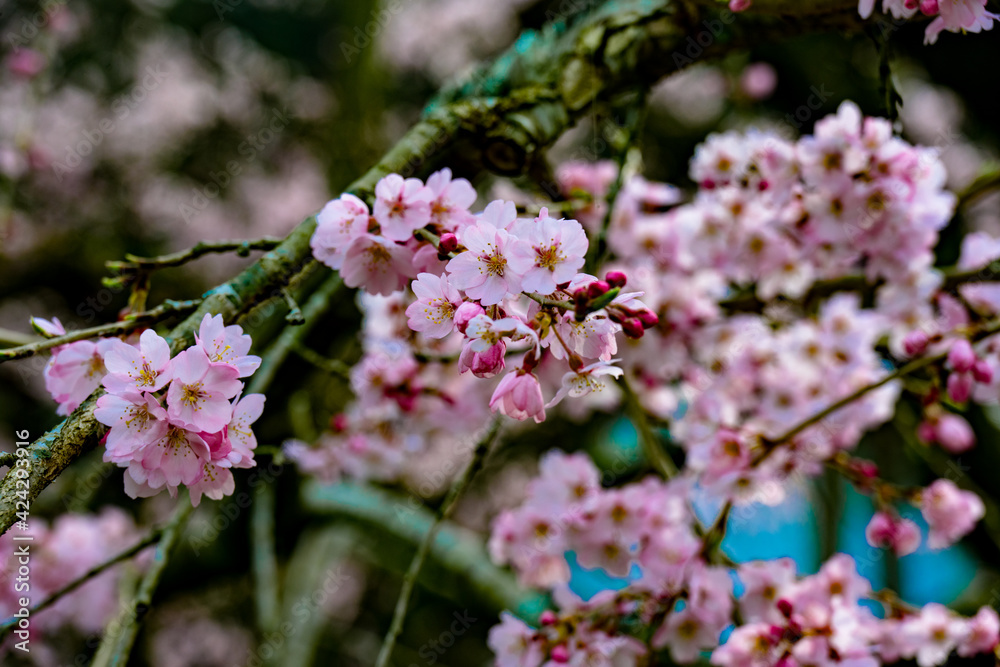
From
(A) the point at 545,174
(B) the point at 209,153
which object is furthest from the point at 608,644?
(B) the point at 209,153

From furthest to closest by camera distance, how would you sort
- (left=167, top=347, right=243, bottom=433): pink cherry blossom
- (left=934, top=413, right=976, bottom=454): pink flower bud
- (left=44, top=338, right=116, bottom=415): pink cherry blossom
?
1. (left=934, top=413, right=976, bottom=454): pink flower bud
2. (left=44, top=338, right=116, bottom=415): pink cherry blossom
3. (left=167, top=347, right=243, bottom=433): pink cherry blossom

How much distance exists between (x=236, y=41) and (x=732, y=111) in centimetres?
327

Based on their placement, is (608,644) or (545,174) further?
(545,174)

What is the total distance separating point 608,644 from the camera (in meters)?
1.22

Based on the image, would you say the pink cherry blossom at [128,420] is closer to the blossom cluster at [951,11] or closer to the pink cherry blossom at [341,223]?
the pink cherry blossom at [341,223]

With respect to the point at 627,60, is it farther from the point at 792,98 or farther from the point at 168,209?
the point at 168,209

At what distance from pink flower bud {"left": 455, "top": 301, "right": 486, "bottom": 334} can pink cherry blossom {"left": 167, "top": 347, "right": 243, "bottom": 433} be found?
229 millimetres

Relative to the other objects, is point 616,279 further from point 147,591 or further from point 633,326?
point 147,591

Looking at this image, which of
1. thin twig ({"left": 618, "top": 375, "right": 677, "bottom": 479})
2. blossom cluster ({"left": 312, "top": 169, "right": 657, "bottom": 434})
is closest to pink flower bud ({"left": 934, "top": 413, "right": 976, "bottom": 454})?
thin twig ({"left": 618, "top": 375, "right": 677, "bottom": 479})

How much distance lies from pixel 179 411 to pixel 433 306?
0.27 metres

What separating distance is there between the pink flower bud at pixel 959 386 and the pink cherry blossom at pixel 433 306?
3.70 feet

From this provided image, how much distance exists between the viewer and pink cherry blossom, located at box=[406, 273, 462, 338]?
0.74 metres

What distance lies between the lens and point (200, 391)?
69 cm

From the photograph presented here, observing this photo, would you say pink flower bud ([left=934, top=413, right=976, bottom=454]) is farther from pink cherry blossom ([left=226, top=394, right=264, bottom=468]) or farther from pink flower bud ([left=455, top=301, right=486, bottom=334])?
pink cherry blossom ([left=226, top=394, right=264, bottom=468])
